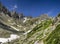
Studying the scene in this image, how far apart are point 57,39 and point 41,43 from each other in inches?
259

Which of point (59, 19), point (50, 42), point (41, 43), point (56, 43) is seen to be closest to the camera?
point (56, 43)

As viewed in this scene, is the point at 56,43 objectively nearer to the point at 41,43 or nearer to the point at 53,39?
the point at 53,39

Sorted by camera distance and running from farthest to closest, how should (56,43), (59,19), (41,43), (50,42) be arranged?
1. (59,19)
2. (41,43)
3. (50,42)
4. (56,43)

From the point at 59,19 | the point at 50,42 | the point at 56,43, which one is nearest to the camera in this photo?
the point at 56,43

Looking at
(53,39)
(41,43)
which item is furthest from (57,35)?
(41,43)

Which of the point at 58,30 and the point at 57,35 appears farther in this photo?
the point at 58,30

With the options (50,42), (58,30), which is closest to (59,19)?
(58,30)

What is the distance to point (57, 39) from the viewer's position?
31.0m

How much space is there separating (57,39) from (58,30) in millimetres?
4232

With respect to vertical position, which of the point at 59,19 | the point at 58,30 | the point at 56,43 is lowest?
the point at 56,43

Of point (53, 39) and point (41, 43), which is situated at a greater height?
point (41, 43)

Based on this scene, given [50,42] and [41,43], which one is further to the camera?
[41,43]

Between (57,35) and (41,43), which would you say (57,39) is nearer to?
(57,35)

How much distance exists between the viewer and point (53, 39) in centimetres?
3250
